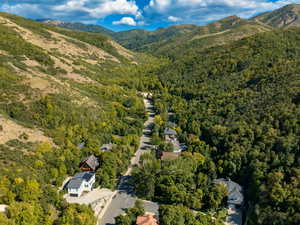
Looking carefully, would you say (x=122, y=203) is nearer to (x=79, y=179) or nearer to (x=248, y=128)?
(x=79, y=179)

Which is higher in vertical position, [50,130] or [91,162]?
[50,130]

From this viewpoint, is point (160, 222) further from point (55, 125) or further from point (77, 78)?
point (77, 78)

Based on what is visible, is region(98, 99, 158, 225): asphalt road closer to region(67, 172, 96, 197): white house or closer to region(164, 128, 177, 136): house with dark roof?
region(67, 172, 96, 197): white house

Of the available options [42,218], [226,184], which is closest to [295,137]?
[226,184]

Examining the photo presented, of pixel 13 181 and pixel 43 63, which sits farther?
pixel 43 63

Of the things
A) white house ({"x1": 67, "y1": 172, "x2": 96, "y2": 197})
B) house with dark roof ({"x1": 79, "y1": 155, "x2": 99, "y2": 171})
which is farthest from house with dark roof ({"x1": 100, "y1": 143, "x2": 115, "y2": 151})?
white house ({"x1": 67, "y1": 172, "x2": 96, "y2": 197})

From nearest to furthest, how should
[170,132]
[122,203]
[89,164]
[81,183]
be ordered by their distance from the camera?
[122,203]
[81,183]
[89,164]
[170,132]

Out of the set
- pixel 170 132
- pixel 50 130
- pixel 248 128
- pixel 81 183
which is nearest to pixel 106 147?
pixel 50 130

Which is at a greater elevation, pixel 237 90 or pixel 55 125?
pixel 237 90
